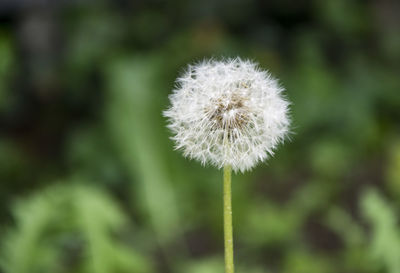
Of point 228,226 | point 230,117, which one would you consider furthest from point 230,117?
point 228,226

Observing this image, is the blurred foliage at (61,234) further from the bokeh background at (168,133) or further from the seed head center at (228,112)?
the seed head center at (228,112)

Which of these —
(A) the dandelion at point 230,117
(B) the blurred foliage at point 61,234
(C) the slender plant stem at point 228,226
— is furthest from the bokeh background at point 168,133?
(C) the slender plant stem at point 228,226

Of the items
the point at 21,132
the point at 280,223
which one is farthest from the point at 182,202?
the point at 21,132

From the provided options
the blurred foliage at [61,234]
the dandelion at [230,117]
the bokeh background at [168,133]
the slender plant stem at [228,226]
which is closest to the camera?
the slender plant stem at [228,226]

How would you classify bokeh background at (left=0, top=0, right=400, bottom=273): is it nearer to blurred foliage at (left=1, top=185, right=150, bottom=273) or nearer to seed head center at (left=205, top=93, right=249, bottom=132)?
blurred foliage at (left=1, top=185, right=150, bottom=273)

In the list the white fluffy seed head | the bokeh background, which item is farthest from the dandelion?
the bokeh background

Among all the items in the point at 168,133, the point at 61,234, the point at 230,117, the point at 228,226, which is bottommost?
the point at 228,226

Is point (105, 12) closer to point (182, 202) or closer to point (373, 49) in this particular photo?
point (182, 202)

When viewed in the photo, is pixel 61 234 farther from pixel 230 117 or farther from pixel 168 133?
pixel 168 133
